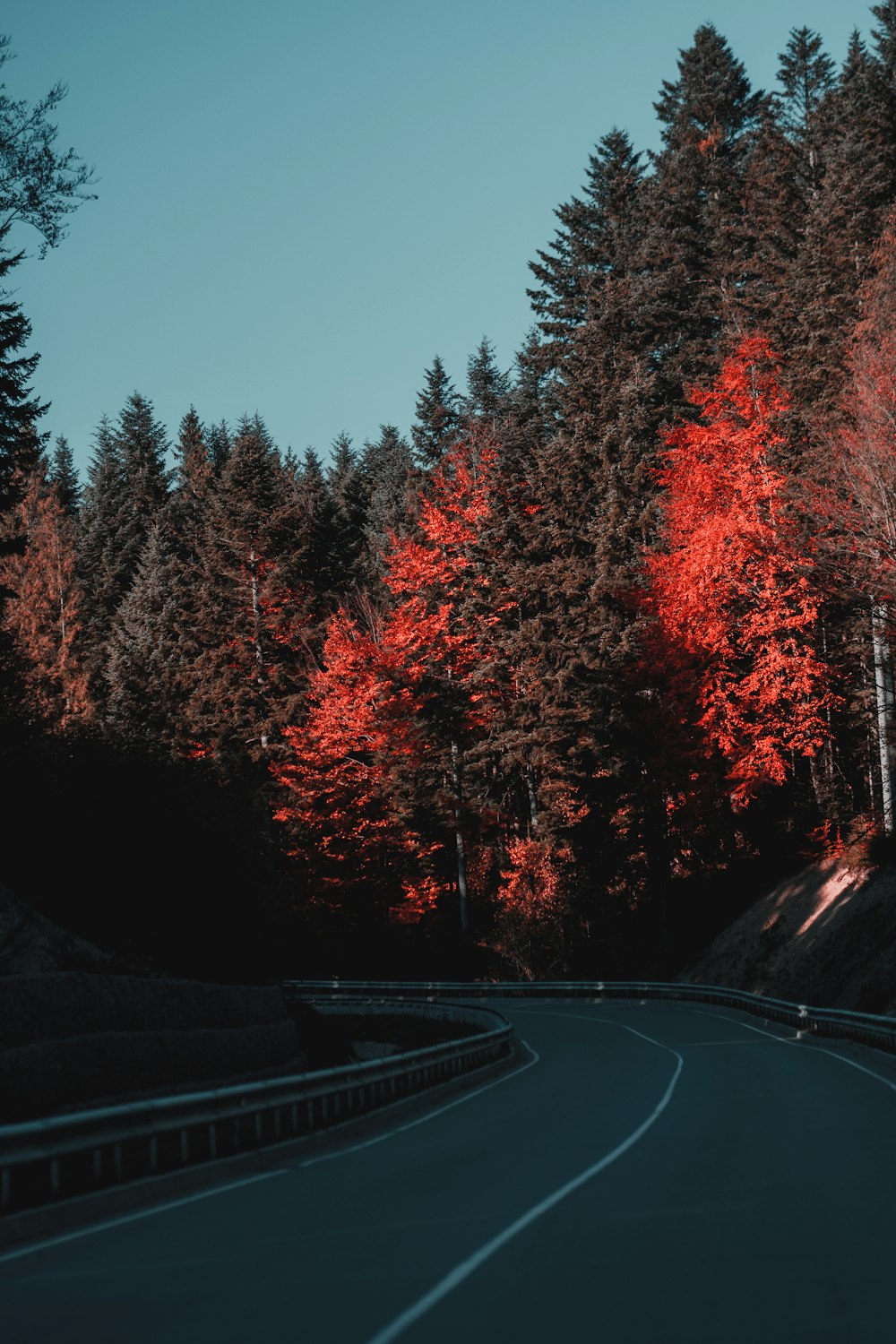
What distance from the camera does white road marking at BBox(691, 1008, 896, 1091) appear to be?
72.8 ft

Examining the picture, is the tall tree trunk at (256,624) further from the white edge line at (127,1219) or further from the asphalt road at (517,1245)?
the white edge line at (127,1219)

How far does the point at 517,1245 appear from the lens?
805cm

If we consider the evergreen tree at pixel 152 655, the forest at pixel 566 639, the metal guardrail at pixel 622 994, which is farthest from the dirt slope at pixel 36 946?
the evergreen tree at pixel 152 655

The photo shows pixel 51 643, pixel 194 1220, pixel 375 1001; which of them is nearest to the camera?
pixel 194 1220

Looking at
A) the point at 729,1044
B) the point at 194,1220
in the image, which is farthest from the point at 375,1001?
the point at 194,1220

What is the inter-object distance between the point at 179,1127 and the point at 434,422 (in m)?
73.7

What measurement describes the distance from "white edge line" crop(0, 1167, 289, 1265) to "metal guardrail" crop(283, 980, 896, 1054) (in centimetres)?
1928

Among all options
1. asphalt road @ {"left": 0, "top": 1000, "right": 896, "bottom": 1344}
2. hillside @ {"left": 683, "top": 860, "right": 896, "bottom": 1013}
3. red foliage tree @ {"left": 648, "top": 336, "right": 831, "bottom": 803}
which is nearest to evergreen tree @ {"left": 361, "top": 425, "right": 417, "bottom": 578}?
red foliage tree @ {"left": 648, "top": 336, "right": 831, "bottom": 803}

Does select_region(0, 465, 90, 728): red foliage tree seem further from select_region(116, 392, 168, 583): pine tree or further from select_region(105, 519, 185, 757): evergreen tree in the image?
select_region(116, 392, 168, 583): pine tree

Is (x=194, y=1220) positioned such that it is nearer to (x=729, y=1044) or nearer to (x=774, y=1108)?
(x=774, y=1108)

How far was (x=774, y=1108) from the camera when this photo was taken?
678 inches

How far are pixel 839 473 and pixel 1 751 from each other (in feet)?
68.3

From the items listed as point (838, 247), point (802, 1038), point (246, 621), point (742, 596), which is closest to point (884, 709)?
point (742, 596)

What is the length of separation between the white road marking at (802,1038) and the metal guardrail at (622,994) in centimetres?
75
